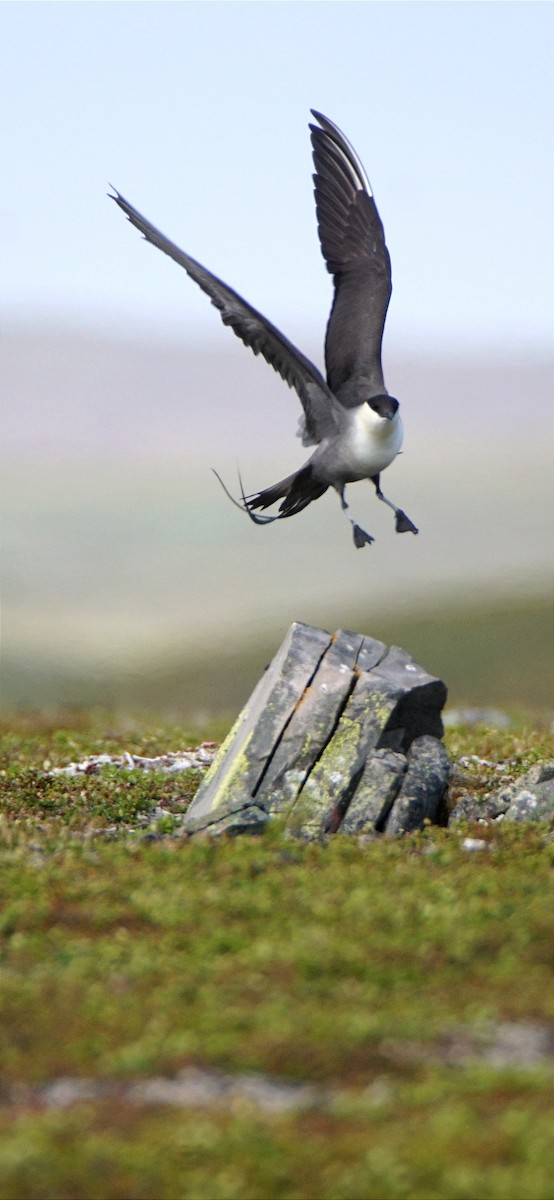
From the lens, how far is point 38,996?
8.87 m

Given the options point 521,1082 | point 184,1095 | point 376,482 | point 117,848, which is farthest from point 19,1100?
point 376,482

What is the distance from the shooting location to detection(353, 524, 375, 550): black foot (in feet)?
50.2

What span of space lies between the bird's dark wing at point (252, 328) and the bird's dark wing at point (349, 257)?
0.56 meters

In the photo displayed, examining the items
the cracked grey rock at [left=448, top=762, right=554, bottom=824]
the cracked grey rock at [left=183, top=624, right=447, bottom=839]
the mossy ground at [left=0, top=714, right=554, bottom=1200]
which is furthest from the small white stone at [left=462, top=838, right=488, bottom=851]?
the cracked grey rock at [left=448, top=762, right=554, bottom=824]

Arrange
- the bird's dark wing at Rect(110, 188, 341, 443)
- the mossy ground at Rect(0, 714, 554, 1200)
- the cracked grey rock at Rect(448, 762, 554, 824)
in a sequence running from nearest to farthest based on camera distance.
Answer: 1. the mossy ground at Rect(0, 714, 554, 1200)
2. the bird's dark wing at Rect(110, 188, 341, 443)
3. the cracked grey rock at Rect(448, 762, 554, 824)

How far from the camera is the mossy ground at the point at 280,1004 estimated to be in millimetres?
6562

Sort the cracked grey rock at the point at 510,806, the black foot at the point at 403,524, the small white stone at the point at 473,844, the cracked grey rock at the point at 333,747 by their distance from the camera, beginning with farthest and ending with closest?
1. the black foot at the point at 403,524
2. the cracked grey rock at the point at 510,806
3. the cracked grey rock at the point at 333,747
4. the small white stone at the point at 473,844

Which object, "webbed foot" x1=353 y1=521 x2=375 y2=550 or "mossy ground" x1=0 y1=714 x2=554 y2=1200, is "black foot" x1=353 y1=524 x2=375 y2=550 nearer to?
"webbed foot" x1=353 y1=521 x2=375 y2=550

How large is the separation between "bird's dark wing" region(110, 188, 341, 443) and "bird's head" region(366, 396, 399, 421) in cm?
58

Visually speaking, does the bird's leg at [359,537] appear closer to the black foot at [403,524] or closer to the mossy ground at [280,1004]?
the black foot at [403,524]

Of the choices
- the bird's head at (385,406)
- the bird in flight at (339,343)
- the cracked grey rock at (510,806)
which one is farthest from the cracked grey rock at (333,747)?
the bird's head at (385,406)

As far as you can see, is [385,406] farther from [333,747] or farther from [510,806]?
[510,806]

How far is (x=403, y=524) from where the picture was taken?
16.1m

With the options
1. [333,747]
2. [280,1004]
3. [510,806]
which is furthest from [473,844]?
[280,1004]
